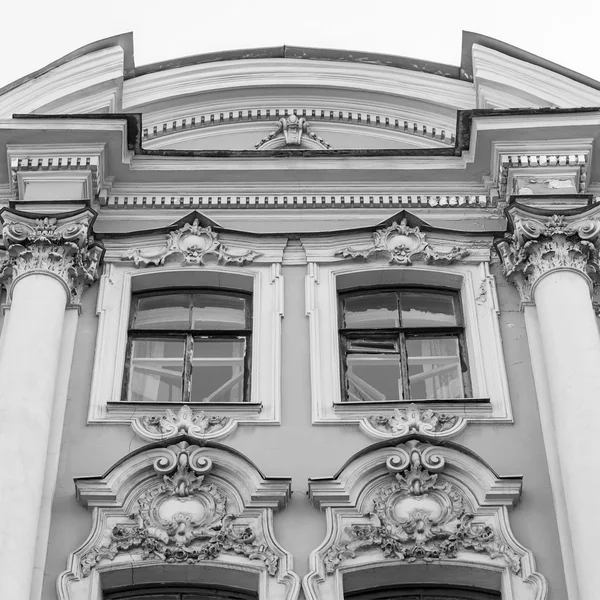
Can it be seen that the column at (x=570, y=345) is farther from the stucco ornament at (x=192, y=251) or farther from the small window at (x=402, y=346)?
the stucco ornament at (x=192, y=251)

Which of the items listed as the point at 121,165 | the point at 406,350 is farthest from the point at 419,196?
the point at 121,165

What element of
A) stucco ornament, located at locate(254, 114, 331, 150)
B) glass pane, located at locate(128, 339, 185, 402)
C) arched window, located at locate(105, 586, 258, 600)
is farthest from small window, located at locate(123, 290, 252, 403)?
stucco ornament, located at locate(254, 114, 331, 150)

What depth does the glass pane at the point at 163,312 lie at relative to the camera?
1327 cm

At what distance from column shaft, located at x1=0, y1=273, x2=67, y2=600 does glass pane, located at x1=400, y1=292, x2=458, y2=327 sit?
3.11 meters

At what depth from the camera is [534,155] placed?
1386 cm

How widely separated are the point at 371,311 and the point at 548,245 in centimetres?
172

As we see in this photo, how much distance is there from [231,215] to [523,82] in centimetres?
335

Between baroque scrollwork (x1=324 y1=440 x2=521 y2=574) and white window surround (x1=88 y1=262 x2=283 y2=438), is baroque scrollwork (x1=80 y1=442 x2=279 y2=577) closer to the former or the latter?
white window surround (x1=88 y1=262 x2=283 y2=438)

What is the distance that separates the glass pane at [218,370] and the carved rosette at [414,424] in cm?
123

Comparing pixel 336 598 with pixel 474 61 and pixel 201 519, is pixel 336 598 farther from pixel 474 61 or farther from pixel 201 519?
pixel 474 61

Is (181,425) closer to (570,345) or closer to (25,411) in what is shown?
(25,411)

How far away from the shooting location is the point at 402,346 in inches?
508

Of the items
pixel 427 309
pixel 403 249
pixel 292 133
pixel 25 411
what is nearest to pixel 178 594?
pixel 25 411

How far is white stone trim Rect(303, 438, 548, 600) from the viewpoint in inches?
423
